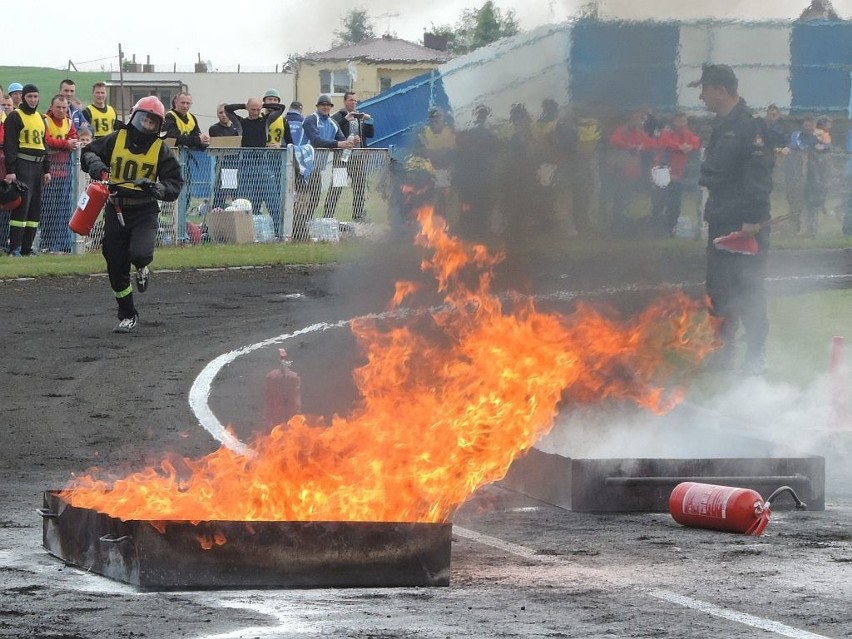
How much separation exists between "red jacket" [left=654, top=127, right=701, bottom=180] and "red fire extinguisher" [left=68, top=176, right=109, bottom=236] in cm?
552

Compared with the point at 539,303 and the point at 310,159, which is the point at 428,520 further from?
the point at 310,159

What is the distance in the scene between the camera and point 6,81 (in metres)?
60.8

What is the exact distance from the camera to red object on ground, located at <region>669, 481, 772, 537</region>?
780 centimetres

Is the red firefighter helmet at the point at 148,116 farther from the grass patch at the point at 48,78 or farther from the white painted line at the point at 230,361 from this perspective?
the grass patch at the point at 48,78

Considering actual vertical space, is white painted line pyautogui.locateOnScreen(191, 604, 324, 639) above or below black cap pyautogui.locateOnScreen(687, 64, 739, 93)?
below

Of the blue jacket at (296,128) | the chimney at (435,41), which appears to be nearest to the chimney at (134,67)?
the blue jacket at (296,128)

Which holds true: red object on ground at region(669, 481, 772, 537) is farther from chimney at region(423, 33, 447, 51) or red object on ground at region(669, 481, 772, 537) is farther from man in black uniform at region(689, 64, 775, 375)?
man in black uniform at region(689, 64, 775, 375)

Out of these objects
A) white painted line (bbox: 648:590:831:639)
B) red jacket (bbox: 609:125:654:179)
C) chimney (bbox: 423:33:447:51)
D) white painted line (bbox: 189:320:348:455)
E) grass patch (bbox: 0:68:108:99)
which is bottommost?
white painted line (bbox: 648:590:831:639)

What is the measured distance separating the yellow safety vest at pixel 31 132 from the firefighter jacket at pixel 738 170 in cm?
999

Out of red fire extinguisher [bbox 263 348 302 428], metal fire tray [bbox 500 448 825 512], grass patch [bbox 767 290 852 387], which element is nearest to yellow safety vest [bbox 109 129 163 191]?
red fire extinguisher [bbox 263 348 302 428]

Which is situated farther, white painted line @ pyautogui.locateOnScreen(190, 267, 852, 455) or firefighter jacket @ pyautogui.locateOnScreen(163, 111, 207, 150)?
firefighter jacket @ pyautogui.locateOnScreen(163, 111, 207, 150)

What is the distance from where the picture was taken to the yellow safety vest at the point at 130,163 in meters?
14.2

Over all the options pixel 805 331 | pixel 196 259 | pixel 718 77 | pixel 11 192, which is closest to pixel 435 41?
pixel 718 77

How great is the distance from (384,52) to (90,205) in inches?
250
